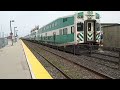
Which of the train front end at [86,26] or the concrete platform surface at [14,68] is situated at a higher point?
the train front end at [86,26]

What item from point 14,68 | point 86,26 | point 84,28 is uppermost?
point 86,26

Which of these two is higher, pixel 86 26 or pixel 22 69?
pixel 86 26

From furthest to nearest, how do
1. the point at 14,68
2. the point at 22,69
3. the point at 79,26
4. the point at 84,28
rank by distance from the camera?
the point at 84,28 → the point at 79,26 → the point at 14,68 → the point at 22,69

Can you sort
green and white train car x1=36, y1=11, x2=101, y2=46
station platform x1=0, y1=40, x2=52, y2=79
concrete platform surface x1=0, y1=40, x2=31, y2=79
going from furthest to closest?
1. green and white train car x1=36, y1=11, x2=101, y2=46
2. station platform x1=0, y1=40, x2=52, y2=79
3. concrete platform surface x1=0, y1=40, x2=31, y2=79

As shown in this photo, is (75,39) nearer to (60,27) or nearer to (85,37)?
(85,37)

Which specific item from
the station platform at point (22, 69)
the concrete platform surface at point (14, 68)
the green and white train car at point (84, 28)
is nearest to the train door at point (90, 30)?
the green and white train car at point (84, 28)

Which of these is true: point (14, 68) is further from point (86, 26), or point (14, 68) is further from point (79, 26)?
point (86, 26)

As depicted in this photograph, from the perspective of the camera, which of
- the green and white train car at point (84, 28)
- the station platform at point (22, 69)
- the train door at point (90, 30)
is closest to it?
the station platform at point (22, 69)

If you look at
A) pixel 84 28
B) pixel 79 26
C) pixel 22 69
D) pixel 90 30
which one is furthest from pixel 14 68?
pixel 90 30

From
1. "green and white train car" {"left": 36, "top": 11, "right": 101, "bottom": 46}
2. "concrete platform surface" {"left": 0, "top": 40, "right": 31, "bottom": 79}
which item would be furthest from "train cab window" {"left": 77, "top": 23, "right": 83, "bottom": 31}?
"concrete platform surface" {"left": 0, "top": 40, "right": 31, "bottom": 79}

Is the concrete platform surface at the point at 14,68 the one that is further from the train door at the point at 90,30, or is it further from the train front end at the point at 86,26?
the train door at the point at 90,30

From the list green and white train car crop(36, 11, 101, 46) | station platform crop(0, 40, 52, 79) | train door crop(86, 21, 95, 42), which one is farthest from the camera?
train door crop(86, 21, 95, 42)

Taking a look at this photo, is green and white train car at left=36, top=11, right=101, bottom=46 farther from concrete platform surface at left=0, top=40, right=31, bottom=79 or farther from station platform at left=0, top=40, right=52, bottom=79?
concrete platform surface at left=0, top=40, right=31, bottom=79
